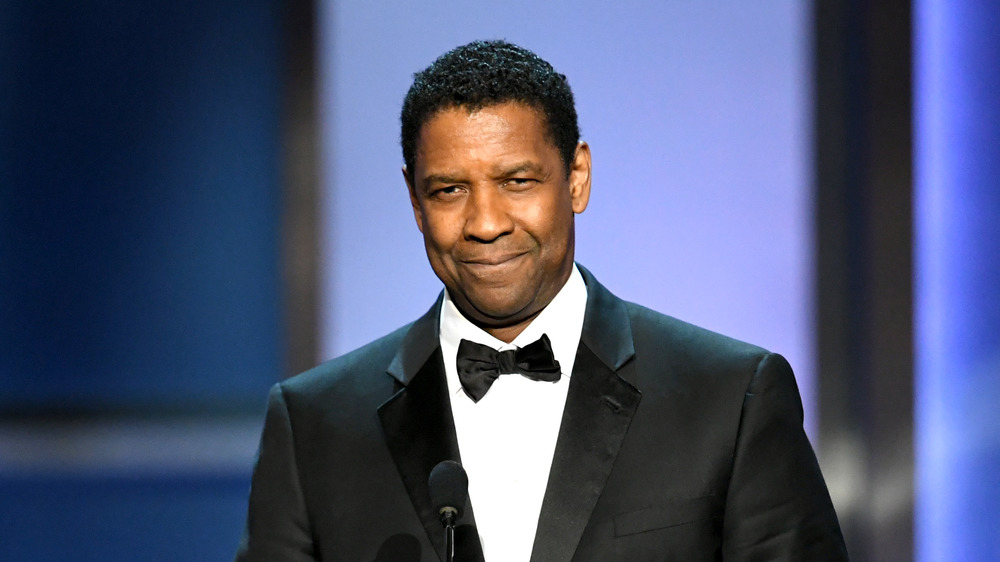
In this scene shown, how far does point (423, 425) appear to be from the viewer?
1729 millimetres

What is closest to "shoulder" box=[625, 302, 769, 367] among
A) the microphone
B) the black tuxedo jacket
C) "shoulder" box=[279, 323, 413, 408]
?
the black tuxedo jacket

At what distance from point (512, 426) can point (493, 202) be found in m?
0.36

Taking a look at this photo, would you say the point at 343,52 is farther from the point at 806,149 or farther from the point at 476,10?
the point at 806,149

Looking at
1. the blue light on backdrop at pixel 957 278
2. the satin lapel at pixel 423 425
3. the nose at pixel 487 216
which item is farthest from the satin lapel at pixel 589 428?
the blue light on backdrop at pixel 957 278

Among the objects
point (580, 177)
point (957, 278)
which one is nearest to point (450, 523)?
point (580, 177)

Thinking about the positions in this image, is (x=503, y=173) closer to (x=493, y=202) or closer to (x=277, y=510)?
(x=493, y=202)

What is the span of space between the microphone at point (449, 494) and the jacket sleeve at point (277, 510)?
0.46 meters

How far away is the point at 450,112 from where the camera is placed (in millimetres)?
1666

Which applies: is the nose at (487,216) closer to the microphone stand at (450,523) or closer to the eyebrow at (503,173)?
the eyebrow at (503,173)

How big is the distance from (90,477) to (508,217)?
7.61 feet

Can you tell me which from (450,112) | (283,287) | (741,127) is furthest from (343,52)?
(450,112)

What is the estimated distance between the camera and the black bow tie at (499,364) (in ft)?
5.77

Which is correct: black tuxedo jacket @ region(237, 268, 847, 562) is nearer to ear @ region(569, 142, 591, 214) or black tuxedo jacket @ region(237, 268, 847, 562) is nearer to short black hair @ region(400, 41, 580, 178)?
ear @ region(569, 142, 591, 214)

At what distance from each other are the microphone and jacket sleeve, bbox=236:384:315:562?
1.50 feet
